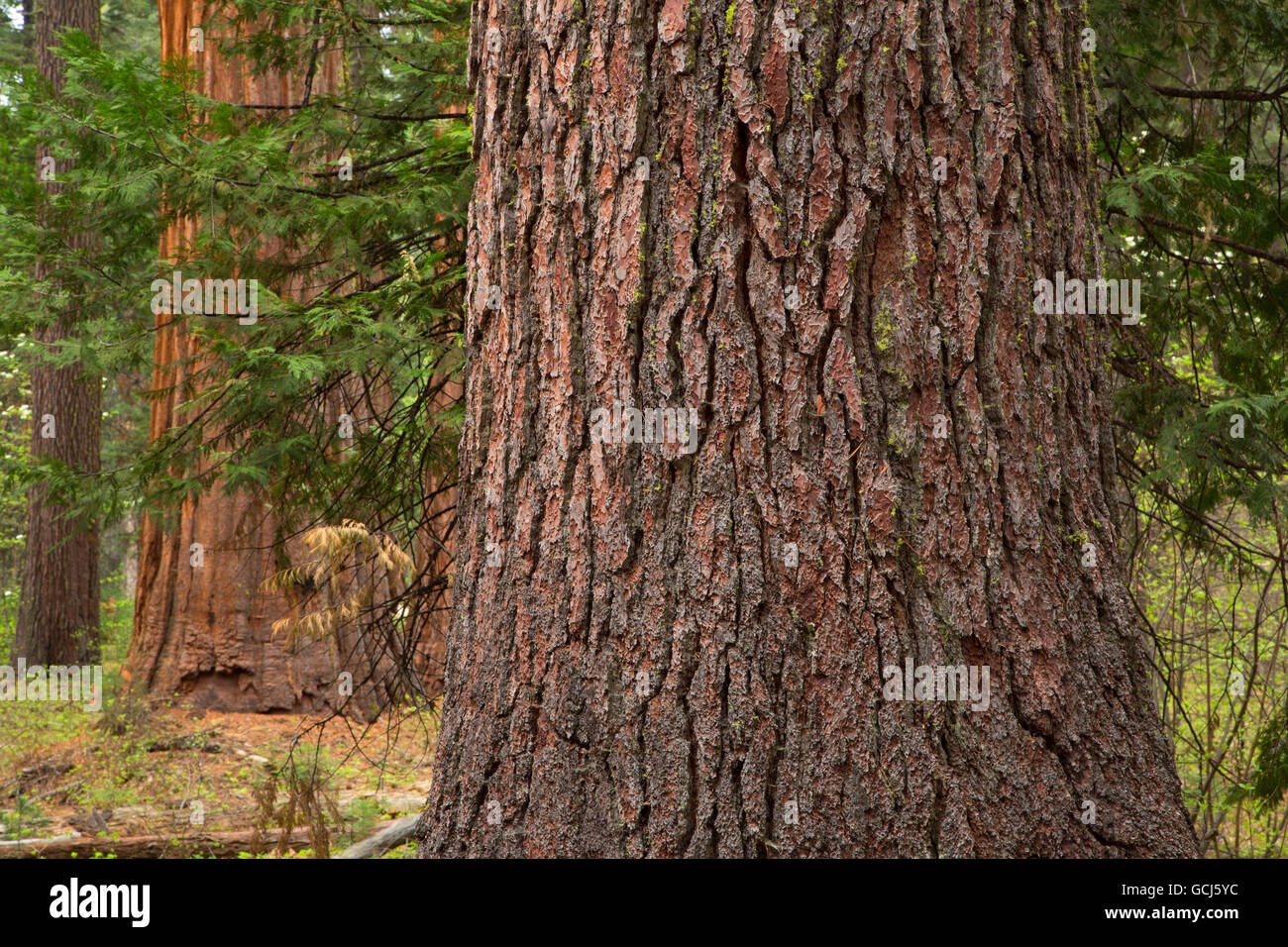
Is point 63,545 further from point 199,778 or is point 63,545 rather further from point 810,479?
point 810,479

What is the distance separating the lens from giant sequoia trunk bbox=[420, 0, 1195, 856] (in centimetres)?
211

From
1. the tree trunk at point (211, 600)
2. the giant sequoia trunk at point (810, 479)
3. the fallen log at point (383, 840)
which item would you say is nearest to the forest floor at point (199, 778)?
the fallen log at point (383, 840)

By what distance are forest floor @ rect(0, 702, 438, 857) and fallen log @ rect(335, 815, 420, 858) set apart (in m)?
0.06

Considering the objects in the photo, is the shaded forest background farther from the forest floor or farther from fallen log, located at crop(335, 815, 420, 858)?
the forest floor

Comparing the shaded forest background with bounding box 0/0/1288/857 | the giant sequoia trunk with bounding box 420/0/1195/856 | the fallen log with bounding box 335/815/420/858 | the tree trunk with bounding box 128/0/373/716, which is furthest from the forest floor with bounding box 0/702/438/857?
the giant sequoia trunk with bounding box 420/0/1195/856

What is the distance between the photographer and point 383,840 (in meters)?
4.95

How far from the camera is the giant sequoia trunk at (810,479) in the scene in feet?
6.91

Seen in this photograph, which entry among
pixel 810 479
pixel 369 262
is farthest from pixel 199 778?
pixel 810 479

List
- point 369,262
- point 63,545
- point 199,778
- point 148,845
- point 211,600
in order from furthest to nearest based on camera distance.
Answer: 1. point 63,545
2. point 211,600
3. point 199,778
4. point 148,845
5. point 369,262

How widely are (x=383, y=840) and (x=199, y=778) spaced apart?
240cm

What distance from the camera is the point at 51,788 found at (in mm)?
6531

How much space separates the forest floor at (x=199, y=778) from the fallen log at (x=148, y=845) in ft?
0.21
